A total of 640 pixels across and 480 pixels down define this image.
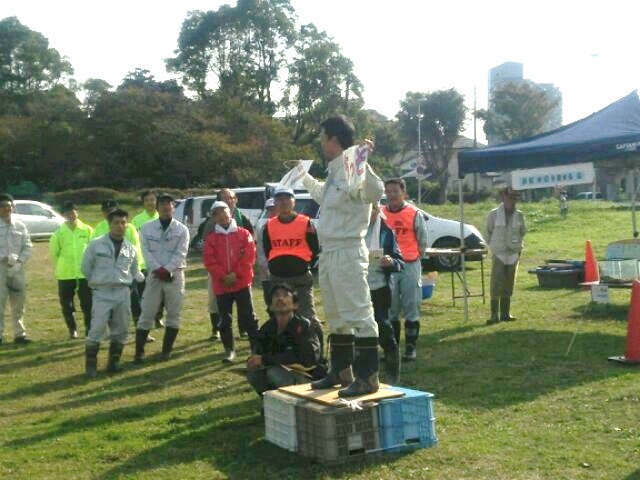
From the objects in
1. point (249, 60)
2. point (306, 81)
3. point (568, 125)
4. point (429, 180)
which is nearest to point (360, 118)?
point (306, 81)

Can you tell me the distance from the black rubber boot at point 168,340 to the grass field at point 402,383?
0.21m

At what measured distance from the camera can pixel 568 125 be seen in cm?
1264

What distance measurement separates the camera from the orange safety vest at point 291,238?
894 centimetres

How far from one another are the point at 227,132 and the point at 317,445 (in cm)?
4300

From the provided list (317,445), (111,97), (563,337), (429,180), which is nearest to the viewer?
(317,445)

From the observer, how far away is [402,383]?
8.70m

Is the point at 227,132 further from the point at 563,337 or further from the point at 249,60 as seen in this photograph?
the point at 563,337

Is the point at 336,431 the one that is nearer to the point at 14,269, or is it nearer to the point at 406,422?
the point at 406,422

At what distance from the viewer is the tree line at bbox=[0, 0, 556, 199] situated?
46719mm

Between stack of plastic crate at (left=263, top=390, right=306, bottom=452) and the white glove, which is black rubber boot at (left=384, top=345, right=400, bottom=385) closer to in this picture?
stack of plastic crate at (left=263, top=390, right=306, bottom=452)

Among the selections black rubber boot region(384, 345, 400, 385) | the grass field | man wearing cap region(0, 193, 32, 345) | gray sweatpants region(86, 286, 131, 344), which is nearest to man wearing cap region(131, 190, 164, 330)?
the grass field

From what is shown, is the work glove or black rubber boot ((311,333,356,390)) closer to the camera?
black rubber boot ((311,333,356,390))

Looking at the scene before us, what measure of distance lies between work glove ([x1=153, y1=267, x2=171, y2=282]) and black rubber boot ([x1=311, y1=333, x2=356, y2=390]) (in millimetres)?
4132

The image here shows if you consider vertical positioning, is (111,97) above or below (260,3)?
below
